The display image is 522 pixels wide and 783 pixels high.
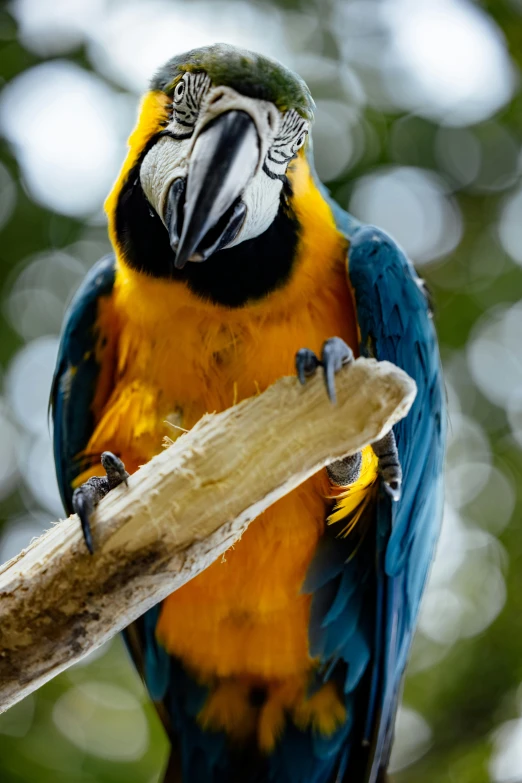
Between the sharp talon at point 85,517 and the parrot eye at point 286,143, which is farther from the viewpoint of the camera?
the parrot eye at point 286,143

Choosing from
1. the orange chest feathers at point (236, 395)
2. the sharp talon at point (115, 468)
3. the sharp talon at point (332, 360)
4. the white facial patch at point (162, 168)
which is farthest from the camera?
the orange chest feathers at point (236, 395)

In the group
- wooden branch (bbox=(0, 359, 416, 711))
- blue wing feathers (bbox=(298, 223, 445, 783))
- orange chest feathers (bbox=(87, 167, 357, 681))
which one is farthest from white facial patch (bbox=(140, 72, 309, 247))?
wooden branch (bbox=(0, 359, 416, 711))

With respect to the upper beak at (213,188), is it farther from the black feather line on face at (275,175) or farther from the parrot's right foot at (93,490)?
the parrot's right foot at (93,490)

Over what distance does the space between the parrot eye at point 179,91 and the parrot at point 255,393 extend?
2 cm

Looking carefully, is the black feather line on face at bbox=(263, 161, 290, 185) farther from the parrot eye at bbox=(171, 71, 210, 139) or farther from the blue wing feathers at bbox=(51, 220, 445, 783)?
the blue wing feathers at bbox=(51, 220, 445, 783)

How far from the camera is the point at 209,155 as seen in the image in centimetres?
149

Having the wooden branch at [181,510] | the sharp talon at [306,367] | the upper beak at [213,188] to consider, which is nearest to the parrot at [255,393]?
the upper beak at [213,188]

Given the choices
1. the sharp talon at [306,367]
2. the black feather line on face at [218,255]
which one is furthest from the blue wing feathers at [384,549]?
the sharp talon at [306,367]

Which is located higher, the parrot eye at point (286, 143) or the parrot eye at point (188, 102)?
the parrot eye at point (188, 102)

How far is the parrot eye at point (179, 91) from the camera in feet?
5.44

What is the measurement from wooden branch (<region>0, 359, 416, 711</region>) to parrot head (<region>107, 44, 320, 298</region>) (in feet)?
1.26

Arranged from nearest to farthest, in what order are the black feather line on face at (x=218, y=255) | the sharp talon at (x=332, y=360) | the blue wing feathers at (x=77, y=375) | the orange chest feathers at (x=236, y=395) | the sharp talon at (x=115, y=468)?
1. the sharp talon at (x=332, y=360)
2. the sharp talon at (x=115, y=468)
3. the black feather line on face at (x=218, y=255)
4. the orange chest feathers at (x=236, y=395)
5. the blue wing feathers at (x=77, y=375)

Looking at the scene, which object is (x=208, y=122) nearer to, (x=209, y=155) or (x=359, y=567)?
(x=209, y=155)

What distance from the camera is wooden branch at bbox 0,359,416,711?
1286 millimetres
